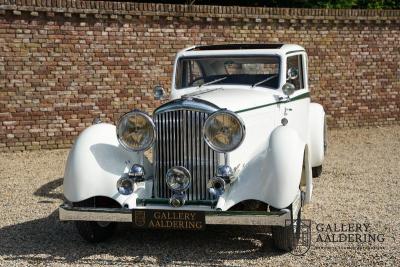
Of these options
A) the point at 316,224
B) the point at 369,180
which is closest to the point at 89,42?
the point at 369,180

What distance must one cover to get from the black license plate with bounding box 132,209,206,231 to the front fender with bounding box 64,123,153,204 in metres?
0.34

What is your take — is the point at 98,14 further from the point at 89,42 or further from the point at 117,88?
the point at 117,88

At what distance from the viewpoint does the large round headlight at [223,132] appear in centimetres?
509

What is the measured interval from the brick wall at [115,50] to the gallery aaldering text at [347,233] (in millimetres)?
6166

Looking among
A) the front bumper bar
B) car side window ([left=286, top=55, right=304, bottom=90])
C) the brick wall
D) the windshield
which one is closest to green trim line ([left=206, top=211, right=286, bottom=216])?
the front bumper bar

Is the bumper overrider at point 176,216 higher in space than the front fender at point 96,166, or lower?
lower

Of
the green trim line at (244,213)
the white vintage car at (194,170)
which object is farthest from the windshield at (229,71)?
the green trim line at (244,213)

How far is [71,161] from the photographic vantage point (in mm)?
5410

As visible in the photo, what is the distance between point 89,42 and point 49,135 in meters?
1.79

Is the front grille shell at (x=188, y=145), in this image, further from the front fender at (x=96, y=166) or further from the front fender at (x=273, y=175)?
the front fender at (x=96, y=166)

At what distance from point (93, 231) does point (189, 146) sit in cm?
118

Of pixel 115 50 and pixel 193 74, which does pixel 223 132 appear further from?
pixel 115 50

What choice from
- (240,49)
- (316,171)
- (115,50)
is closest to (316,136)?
(316,171)

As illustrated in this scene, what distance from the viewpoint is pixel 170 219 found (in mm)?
4914
